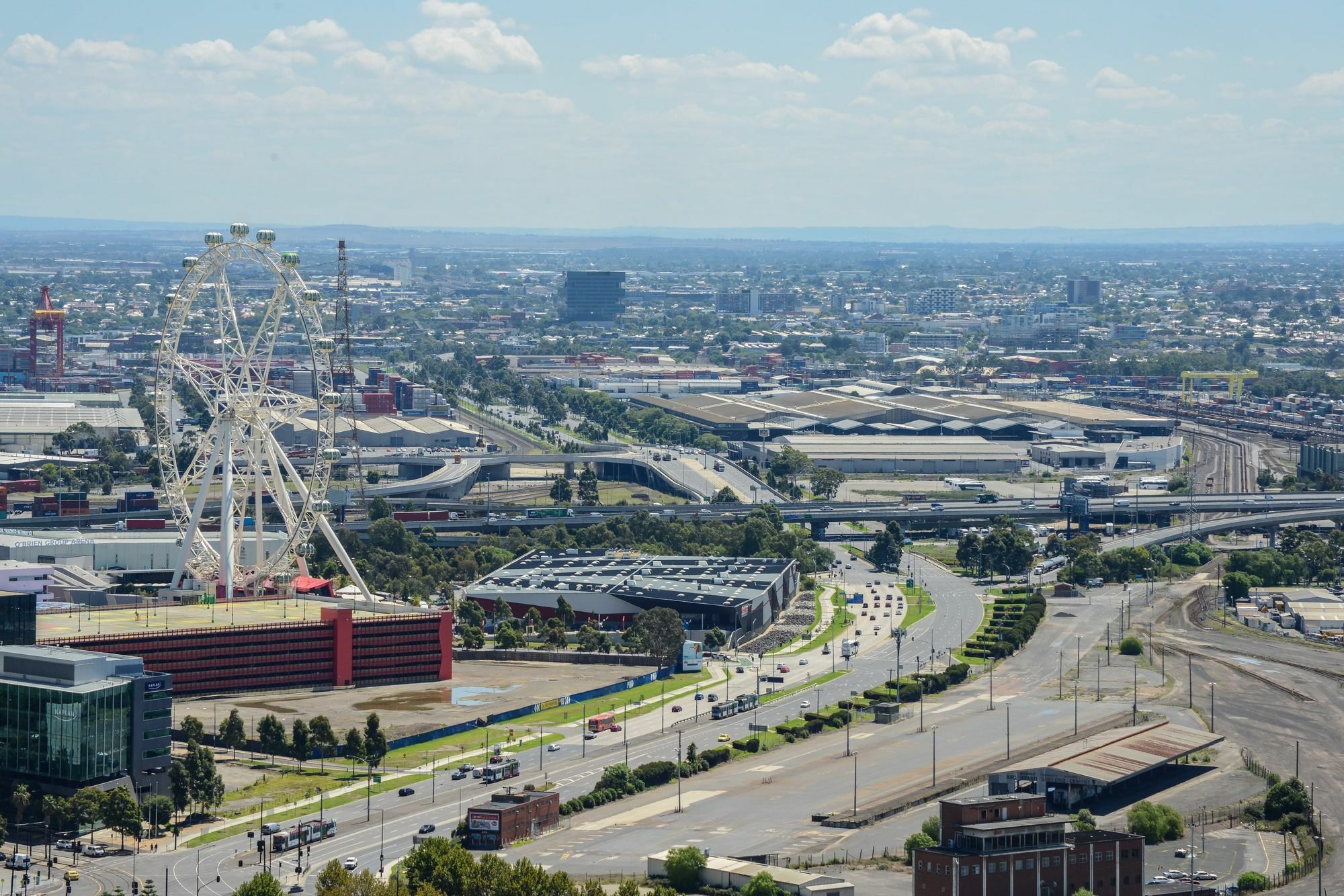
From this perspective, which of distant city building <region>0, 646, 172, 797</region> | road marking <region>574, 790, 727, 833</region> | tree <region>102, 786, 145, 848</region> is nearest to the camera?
tree <region>102, 786, 145, 848</region>

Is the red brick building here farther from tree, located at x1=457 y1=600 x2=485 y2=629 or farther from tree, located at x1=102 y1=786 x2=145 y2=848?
tree, located at x1=457 y1=600 x2=485 y2=629

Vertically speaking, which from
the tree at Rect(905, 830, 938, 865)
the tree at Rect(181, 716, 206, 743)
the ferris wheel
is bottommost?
the tree at Rect(181, 716, 206, 743)

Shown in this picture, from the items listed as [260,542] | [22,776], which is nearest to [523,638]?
[260,542]

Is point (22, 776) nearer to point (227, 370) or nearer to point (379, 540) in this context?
point (227, 370)

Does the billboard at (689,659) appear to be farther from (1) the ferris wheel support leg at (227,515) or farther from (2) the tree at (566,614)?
(1) the ferris wheel support leg at (227,515)

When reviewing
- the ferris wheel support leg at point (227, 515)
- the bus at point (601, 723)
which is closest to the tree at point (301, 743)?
the bus at point (601, 723)

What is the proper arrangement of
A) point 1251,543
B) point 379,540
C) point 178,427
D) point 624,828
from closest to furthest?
point 624,828, point 379,540, point 1251,543, point 178,427

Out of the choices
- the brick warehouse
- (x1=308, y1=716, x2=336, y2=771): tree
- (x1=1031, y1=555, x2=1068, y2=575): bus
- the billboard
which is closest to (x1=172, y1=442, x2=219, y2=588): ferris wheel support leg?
the brick warehouse
